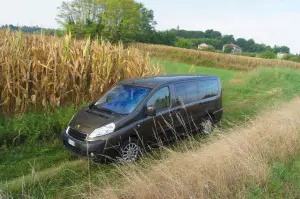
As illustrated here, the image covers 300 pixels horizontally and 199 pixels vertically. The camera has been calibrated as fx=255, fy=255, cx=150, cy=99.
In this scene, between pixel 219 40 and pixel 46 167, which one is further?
pixel 219 40

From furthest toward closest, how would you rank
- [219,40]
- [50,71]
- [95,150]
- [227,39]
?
[227,39], [219,40], [50,71], [95,150]

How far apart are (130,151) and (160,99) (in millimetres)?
1473

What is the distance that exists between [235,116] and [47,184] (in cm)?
740

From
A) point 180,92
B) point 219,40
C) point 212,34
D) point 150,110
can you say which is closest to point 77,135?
point 150,110

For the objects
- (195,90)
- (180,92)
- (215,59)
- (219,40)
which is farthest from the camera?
(219,40)

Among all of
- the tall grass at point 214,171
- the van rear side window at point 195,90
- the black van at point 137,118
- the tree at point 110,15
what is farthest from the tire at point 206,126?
the tree at point 110,15

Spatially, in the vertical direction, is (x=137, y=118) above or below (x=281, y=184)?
above

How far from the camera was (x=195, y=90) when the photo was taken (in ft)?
23.5

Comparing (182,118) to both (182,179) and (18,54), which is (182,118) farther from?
(18,54)

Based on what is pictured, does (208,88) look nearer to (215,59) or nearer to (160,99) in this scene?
(160,99)

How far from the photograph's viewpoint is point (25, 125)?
6.18 meters

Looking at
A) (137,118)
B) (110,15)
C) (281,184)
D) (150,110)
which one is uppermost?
(110,15)

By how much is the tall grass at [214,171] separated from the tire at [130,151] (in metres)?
0.73

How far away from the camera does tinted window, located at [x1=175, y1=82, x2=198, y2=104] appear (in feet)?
21.5
